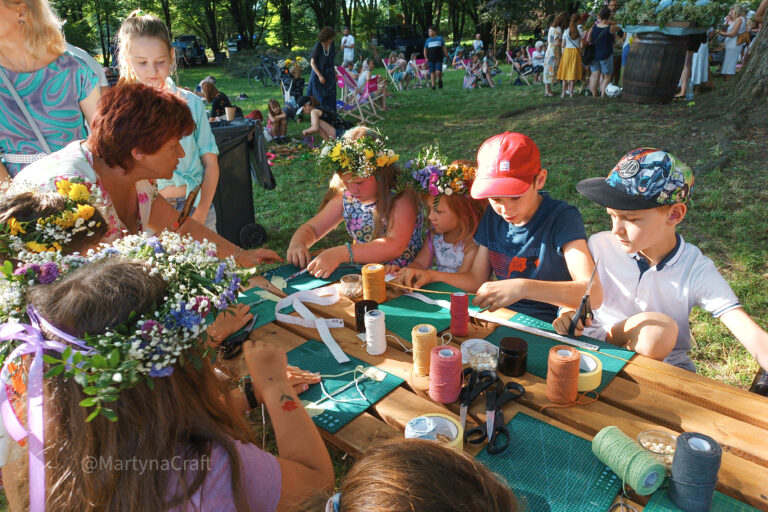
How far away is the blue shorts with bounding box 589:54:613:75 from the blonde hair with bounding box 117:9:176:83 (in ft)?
32.5

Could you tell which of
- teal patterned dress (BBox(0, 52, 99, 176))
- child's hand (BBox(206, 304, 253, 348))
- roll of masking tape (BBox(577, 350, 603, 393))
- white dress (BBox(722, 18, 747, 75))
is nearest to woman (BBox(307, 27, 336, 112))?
teal patterned dress (BBox(0, 52, 99, 176))

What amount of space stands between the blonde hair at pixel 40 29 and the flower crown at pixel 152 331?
189 cm

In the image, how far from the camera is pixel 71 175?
6.63ft

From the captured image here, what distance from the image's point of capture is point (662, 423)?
154 centimetres

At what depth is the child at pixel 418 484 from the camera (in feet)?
2.72

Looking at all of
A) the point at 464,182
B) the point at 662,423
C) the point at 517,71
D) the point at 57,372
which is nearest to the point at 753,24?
the point at 517,71

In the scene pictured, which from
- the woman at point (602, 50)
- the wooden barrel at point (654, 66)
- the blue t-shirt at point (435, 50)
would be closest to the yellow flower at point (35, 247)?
the wooden barrel at point (654, 66)

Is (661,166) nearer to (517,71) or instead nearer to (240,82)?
(517,71)

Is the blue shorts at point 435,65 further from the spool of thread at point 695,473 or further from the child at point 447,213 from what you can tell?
the spool of thread at point 695,473

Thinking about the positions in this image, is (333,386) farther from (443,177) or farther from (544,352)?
(443,177)

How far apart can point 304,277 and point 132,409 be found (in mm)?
1694

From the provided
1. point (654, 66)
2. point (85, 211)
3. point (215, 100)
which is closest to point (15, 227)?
point (85, 211)

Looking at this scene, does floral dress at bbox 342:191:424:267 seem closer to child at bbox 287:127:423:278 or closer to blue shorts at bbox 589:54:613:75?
child at bbox 287:127:423:278

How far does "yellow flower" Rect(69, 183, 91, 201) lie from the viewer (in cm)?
184
